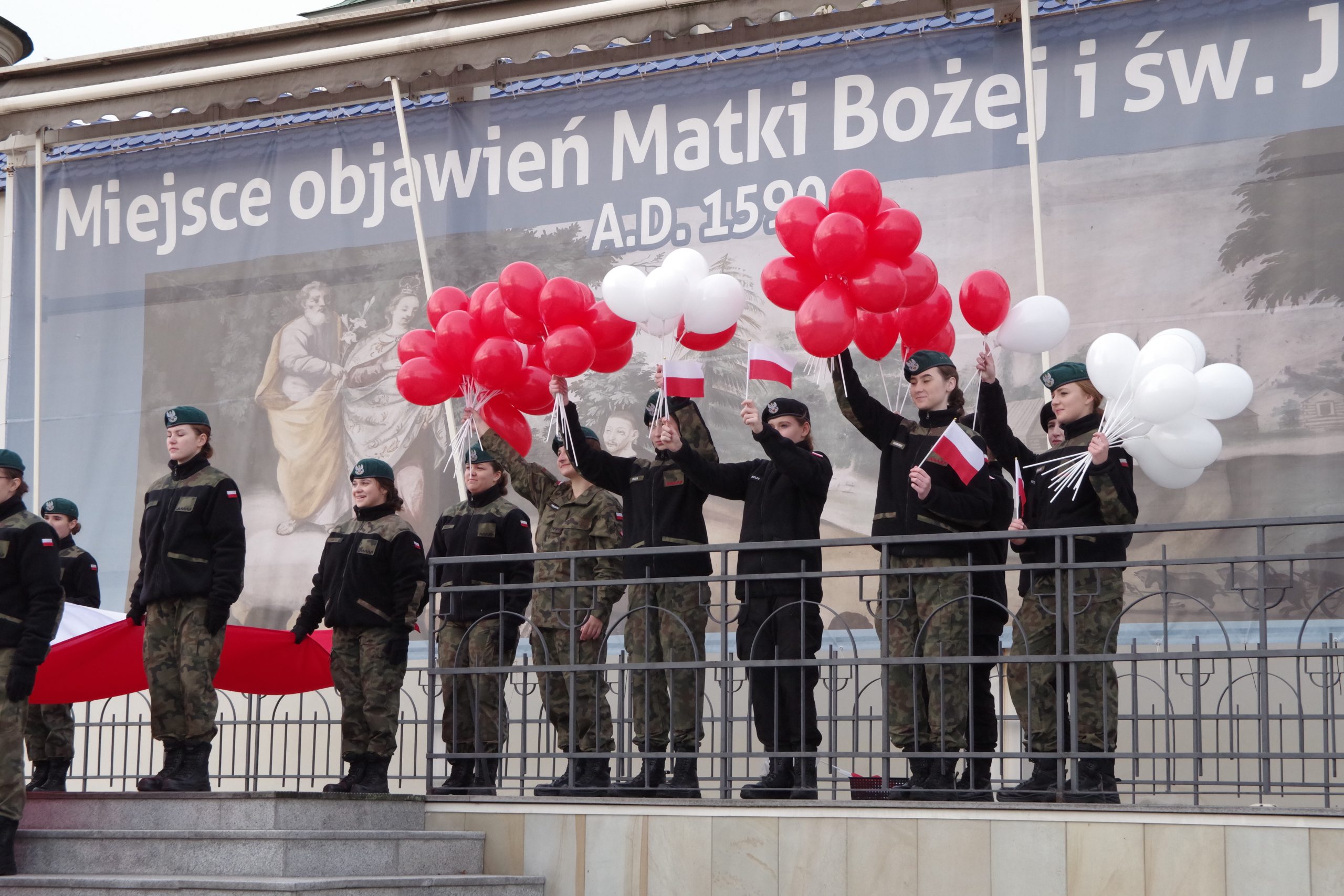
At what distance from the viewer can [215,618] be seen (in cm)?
698

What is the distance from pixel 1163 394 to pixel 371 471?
371cm

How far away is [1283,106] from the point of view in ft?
27.7

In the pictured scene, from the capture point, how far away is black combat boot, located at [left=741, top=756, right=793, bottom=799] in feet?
21.6

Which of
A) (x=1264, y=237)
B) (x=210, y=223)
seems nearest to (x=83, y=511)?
(x=210, y=223)

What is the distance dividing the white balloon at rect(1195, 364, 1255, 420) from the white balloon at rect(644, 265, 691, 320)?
2122 mm

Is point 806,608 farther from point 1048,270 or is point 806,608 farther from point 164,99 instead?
point 164,99

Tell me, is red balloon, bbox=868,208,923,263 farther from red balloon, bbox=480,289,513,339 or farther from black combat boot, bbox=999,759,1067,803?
black combat boot, bbox=999,759,1067,803

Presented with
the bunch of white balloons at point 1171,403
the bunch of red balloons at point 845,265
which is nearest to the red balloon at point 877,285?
the bunch of red balloons at point 845,265

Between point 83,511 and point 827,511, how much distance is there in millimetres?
5359

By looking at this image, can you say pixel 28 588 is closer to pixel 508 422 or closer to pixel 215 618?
pixel 215 618

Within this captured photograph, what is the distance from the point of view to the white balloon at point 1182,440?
6266mm

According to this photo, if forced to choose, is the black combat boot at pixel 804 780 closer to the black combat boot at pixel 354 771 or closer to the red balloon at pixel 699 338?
the red balloon at pixel 699 338

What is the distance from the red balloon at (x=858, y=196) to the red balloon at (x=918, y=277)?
0.24m

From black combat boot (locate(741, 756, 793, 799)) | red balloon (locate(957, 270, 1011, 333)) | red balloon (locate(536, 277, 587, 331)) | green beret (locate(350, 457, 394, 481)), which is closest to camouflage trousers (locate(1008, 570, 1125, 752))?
Answer: black combat boot (locate(741, 756, 793, 799))
